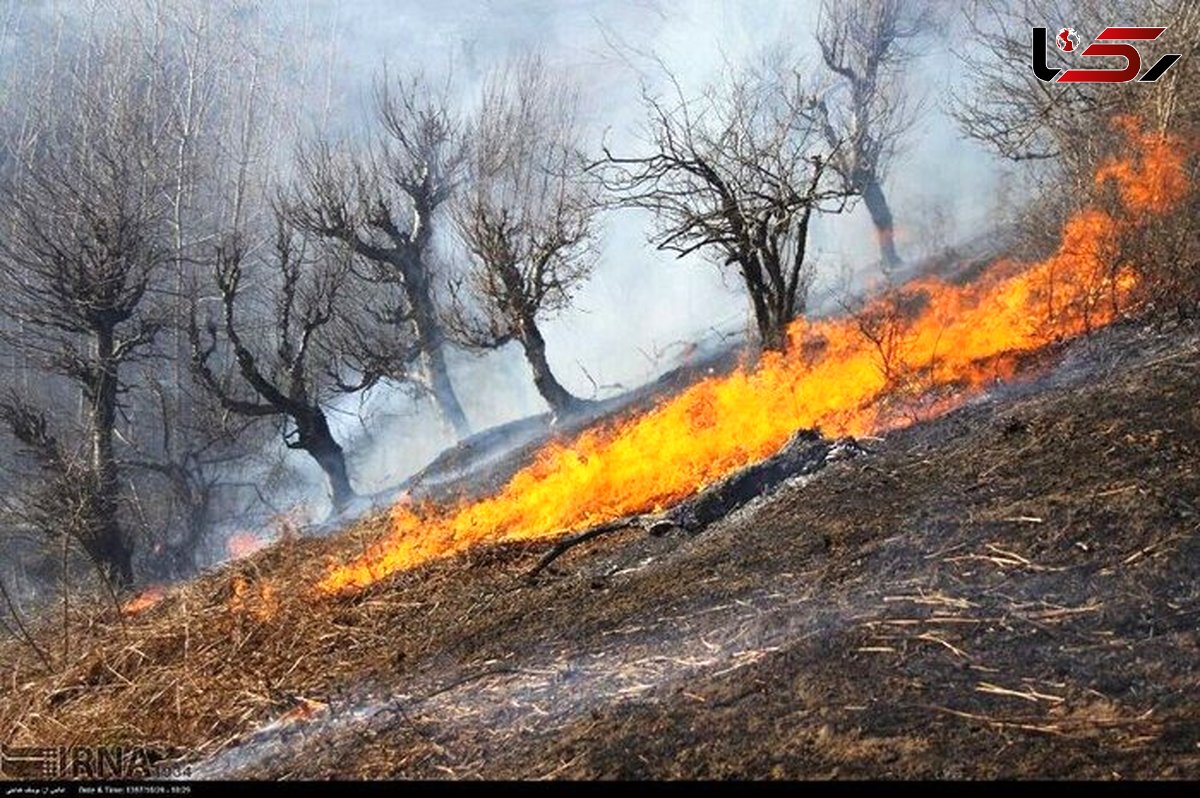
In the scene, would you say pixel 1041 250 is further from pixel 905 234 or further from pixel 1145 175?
pixel 905 234

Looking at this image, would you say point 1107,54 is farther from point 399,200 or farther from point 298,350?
point 298,350

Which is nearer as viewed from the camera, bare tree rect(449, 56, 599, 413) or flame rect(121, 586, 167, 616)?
flame rect(121, 586, 167, 616)

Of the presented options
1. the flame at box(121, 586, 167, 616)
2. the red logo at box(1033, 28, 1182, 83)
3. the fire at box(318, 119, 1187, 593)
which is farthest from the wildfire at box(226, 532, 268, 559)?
the red logo at box(1033, 28, 1182, 83)

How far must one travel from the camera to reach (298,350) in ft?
77.3

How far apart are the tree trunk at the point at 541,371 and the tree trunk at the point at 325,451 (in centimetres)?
467

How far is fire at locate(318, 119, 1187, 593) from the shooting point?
32.3 feet

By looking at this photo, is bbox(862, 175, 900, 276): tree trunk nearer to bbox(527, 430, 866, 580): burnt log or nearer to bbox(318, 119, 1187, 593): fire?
bbox(318, 119, 1187, 593): fire

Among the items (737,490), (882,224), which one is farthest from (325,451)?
(882,224)

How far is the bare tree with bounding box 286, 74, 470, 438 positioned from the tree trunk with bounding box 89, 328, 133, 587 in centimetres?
562

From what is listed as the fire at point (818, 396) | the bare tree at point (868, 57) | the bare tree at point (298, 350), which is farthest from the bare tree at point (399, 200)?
the bare tree at point (868, 57)

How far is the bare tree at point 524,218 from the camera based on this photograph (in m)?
20.5

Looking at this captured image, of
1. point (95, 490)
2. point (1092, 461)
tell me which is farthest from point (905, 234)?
point (1092, 461)

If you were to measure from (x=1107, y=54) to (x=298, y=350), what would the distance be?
18.0 m

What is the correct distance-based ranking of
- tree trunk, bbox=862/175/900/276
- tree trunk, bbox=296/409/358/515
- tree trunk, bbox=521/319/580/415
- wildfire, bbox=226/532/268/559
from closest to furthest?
tree trunk, bbox=296/409/358/515 → tree trunk, bbox=521/319/580/415 → wildfire, bbox=226/532/268/559 → tree trunk, bbox=862/175/900/276
